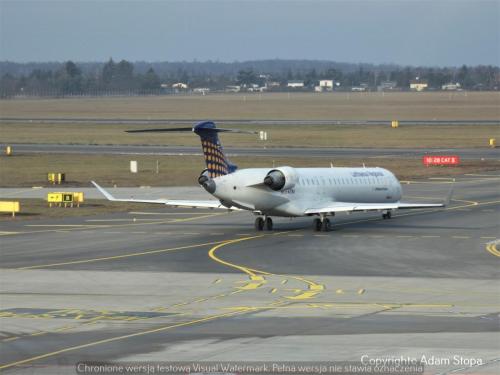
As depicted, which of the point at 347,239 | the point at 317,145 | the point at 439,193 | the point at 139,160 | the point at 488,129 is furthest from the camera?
the point at 488,129

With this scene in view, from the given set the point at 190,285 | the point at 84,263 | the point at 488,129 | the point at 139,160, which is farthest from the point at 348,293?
the point at 488,129

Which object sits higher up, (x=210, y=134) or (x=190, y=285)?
(x=210, y=134)

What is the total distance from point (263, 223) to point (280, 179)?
4107mm

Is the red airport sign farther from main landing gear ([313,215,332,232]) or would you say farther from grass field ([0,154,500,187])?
main landing gear ([313,215,332,232])

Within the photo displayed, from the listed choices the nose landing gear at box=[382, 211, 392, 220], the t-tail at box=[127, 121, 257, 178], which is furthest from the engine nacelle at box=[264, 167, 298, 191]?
the nose landing gear at box=[382, 211, 392, 220]

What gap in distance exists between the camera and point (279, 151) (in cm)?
13025

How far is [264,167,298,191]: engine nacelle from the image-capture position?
196 ft

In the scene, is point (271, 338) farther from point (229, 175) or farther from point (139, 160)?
point (139, 160)

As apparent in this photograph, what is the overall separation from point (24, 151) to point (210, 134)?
73.2 metres

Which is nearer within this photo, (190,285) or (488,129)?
(190,285)

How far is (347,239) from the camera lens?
59.4 meters

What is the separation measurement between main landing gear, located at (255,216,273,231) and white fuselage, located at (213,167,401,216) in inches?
67.4

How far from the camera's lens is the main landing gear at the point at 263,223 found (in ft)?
207

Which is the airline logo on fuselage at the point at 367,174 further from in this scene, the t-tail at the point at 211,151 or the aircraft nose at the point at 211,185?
the aircraft nose at the point at 211,185
